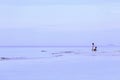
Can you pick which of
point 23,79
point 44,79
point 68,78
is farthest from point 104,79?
point 23,79

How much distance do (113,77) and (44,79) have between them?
11.3 feet

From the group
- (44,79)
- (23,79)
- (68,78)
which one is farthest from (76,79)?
(23,79)

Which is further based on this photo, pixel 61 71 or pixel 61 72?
pixel 61 71

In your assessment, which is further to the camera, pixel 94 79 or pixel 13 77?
pixel 13 77

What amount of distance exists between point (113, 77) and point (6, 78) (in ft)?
17.4

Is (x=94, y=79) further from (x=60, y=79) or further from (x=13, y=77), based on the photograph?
(x=13, y=77)

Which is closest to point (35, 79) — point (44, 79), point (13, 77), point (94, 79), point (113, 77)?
point (44, 79)

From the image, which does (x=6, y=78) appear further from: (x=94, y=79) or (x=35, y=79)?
(x=94, y=79)

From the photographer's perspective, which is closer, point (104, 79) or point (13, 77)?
point (104, 79)

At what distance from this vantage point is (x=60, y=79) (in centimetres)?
1650

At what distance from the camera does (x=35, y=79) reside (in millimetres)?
16516

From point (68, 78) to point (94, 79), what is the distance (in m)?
1.29

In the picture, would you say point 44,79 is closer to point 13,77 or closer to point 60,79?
point 60,79

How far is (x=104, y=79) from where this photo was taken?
16.4 m
